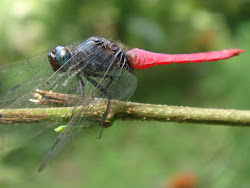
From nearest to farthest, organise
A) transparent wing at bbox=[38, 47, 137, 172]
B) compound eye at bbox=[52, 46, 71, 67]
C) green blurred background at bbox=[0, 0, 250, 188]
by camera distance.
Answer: transparent wing at bbox=[38, 47, 137, 172] → compound eye at bbox=[52, 46, 71, 67] → green blurred background at bbox=[0, 0, 250, 188]

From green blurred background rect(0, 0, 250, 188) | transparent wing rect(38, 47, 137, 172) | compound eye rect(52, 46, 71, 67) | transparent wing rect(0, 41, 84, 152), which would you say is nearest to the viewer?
transparent wing rect(38, 47, 137, 172)

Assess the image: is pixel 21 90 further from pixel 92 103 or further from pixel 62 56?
pixel 92 103

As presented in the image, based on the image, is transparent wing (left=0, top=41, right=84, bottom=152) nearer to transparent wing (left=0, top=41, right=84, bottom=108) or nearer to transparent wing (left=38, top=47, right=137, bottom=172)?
transparent wing (left=0, top=41, right=84, bottom=108)

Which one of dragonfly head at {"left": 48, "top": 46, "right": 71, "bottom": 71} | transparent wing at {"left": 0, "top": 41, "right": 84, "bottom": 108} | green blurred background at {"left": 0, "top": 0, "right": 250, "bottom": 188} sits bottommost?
transparent wing at {"left": 0, "top": 41, "right": 84, "bottom": 108}

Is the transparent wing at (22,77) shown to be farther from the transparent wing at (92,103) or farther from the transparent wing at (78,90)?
the transparent wing at (92,103)

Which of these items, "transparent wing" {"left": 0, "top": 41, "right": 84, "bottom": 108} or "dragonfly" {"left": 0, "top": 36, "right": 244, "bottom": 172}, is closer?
"dragonfly" {"left": 0, "top": 36, "right": 244, "bottom": 172}

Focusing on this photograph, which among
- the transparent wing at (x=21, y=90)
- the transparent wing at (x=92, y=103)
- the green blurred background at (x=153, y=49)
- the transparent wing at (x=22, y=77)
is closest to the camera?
the transparent wing at (x=92, y=103)

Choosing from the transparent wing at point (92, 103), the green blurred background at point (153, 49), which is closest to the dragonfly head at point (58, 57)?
the transparent wing at point (92, 103)

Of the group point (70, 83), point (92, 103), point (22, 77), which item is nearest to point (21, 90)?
point (22, 77)

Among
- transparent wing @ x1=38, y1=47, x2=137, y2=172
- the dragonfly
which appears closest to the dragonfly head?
the dragonfly
